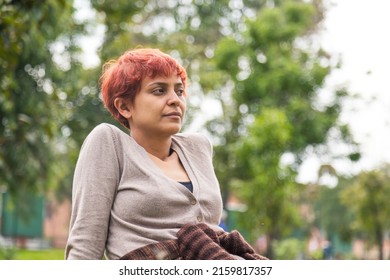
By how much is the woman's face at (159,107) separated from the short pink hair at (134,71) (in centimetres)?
2

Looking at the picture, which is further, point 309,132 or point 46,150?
point 309,132

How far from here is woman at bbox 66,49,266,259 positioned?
1.94 m

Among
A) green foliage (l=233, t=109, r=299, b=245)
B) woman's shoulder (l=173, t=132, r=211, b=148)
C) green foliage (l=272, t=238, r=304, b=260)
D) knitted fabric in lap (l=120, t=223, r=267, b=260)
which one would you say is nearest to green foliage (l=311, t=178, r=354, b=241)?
green foliage (l=272, t=238, r=304, b=260)

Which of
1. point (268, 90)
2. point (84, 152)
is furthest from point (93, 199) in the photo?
Answer: point (268, 90)

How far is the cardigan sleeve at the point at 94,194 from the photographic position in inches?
75.8

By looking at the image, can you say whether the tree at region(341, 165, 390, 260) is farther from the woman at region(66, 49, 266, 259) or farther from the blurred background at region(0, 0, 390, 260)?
the woman at region(66, 49, 266, 259)

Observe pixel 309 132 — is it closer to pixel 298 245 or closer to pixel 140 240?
pixel 298 245

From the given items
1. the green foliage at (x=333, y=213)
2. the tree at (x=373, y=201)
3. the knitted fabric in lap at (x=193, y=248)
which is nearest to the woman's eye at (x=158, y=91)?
the knitted fabric in lap at (x=193, y=248)

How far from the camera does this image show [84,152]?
204 centimetres

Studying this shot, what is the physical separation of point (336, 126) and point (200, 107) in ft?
17.1

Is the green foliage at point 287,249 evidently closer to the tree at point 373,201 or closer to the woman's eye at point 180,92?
the tree at point 373,201

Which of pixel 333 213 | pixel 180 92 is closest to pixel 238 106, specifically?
pixel 333 213

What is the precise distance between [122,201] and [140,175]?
82 millimetres

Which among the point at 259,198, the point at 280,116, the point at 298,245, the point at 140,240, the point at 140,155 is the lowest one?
the point at 298,245
